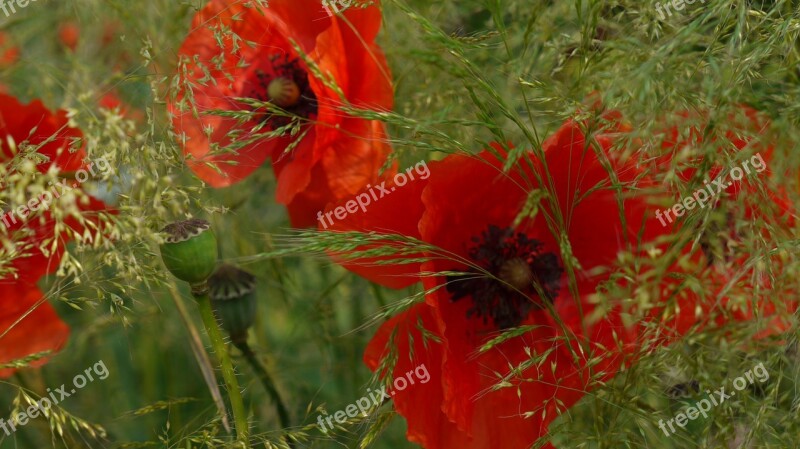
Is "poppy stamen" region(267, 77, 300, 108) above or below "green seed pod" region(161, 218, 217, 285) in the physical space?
above

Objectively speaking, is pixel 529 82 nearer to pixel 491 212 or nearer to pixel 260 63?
pixel 491 212

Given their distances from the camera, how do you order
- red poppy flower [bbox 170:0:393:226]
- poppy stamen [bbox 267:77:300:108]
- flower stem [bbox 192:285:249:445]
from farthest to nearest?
poppy stamen [bbox 267:77:300:108]
red poppy flower [bbox 170:0:393:226]
flower stem [bbox 192:285:249:445]

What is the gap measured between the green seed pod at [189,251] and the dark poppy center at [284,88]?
30 cm

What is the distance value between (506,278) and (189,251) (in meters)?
0.31

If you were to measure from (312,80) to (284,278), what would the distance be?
0.37m

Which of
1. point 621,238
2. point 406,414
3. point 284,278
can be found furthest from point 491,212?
point 284,278

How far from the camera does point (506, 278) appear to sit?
91cm

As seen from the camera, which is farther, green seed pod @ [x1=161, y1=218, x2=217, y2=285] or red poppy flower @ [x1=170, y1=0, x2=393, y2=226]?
red poppy flower @ [x1=170, y1=0, x2=393, y2=226]

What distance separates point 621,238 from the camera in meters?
0.87

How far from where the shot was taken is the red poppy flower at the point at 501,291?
744mm

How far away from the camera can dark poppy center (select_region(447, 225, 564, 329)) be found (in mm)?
901

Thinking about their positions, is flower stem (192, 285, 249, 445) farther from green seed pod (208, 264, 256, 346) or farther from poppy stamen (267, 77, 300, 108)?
poppy stamen (267, 77, 300, 108)

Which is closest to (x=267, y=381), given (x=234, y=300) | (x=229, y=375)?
(x=234, y=300)

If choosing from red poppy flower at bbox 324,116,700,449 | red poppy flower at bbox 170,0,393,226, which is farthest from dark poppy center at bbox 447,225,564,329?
red poppy flower at bbox 170,0,393,226
